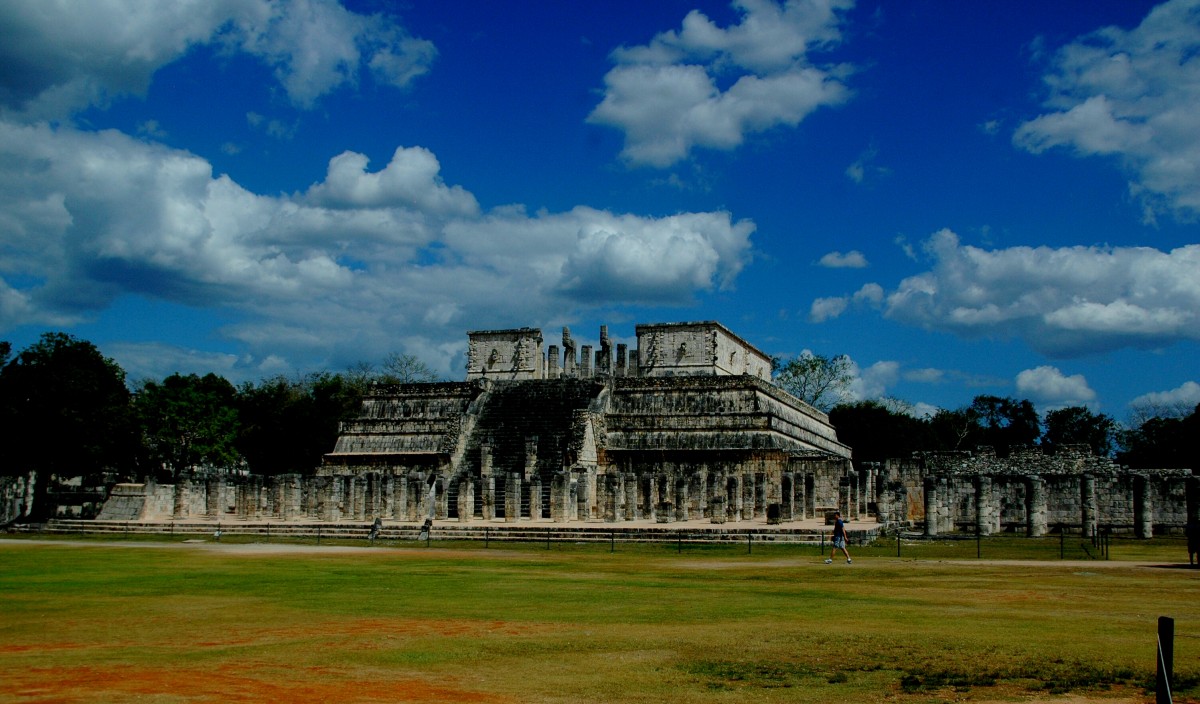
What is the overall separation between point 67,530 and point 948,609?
3477 cm

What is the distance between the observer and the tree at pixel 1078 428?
88125 millimetres

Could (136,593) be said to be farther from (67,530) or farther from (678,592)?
(67,530)

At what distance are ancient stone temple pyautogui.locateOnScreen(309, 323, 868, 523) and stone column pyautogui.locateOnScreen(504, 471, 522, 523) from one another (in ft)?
0.19

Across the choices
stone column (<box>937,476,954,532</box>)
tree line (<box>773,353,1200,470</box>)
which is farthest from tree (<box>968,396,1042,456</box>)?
stone column (<box>937,476,954,532</box>)

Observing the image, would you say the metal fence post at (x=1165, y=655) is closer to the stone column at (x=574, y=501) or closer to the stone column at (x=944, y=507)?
the stone column at (x=944, y=507)

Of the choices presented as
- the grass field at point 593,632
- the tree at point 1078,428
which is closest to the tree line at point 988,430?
the tree at point 1078,428

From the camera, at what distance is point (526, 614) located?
15156 mm

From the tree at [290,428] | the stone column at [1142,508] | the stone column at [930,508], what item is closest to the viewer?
the stone column at [1142,508]

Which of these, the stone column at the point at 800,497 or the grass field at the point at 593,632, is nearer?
the grass field at the point at 593,632

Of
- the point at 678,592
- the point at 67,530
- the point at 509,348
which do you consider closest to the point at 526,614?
the point at 678,592

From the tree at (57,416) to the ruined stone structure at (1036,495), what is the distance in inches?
1233

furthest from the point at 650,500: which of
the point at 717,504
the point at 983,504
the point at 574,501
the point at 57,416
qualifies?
the point at 57,416

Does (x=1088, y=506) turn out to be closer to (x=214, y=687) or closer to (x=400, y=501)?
(x=400, y=501)

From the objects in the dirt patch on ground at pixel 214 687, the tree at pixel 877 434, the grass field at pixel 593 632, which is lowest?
the grass field at pixel 593 632
